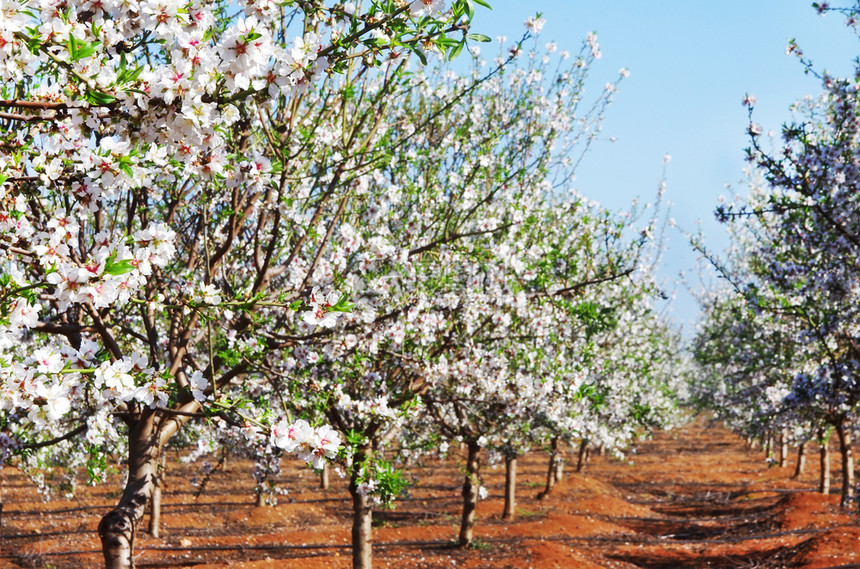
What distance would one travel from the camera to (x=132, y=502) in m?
6.18

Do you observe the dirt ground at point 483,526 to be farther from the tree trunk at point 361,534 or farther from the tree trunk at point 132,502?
the tree trunk at point 132,502

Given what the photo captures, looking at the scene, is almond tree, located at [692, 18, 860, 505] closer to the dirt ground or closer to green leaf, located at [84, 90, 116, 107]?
the dirt ground

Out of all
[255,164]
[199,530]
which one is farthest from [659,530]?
[255,164]

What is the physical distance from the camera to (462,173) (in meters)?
10.5

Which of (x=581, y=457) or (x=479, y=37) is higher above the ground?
(x=479, y=37)

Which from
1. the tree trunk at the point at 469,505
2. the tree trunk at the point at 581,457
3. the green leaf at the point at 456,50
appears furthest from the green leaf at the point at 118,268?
the tree trunk at the point at 581,457

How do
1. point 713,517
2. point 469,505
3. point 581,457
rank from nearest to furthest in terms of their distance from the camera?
point 469,505
point 713,517
point 581,457

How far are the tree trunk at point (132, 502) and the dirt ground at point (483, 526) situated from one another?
6.25 metres

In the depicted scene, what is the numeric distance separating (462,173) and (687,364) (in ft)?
224

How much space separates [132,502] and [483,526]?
48.8ft

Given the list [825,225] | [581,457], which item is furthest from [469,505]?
[581,457]

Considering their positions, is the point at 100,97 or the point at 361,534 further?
the point at 361,534

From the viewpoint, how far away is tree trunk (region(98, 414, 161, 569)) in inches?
236

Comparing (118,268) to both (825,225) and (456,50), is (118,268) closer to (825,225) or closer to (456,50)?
(456,50)
